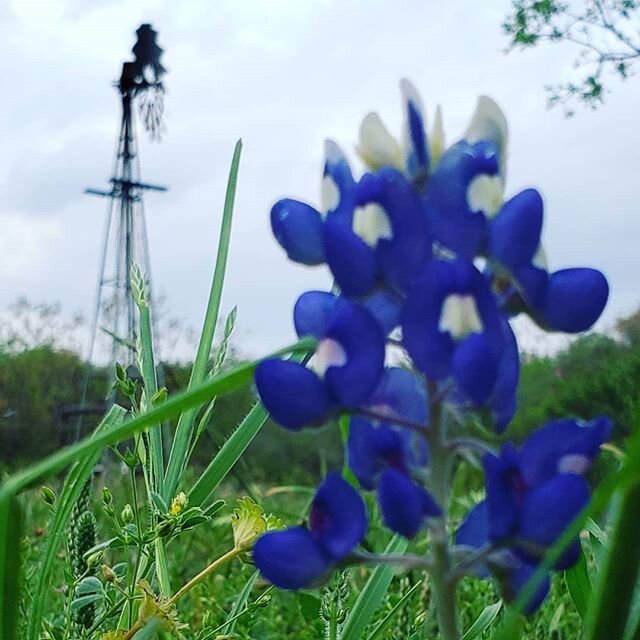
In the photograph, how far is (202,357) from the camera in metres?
0.64

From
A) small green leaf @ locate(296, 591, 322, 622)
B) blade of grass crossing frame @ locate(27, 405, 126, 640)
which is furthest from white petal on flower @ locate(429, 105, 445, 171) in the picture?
small green leaf @ locate(296, 591, 322, 622)

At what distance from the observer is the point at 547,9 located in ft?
24.0

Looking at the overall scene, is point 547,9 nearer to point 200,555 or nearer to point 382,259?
point 200,555

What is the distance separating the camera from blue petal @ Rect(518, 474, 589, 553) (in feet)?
1.14

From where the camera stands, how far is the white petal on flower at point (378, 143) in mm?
419

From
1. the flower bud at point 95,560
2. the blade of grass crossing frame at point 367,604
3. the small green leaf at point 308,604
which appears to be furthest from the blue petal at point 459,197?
the small green leaf at point 308,604

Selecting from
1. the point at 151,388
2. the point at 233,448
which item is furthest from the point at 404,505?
the point at 151,388

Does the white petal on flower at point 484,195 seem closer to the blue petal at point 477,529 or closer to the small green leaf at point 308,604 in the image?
the blue petal at point 477,529

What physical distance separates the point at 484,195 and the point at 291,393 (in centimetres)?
11

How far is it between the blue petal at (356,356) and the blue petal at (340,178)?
5cm

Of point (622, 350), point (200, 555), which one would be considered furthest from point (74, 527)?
point (622, 350)

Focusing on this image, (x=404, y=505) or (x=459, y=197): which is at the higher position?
(x=459, y=197)

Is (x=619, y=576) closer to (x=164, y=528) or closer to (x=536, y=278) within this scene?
(x=536, y=278)

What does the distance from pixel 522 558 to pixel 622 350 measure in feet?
21.7
